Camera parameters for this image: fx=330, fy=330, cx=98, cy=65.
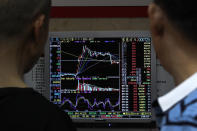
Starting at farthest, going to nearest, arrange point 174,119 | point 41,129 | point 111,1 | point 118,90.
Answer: point 111,1 → point 118,90 → point 41,129 → point 174,119

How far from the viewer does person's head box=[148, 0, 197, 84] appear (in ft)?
2.19

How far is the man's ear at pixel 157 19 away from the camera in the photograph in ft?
2.34

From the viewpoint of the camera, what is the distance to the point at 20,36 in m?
0.91

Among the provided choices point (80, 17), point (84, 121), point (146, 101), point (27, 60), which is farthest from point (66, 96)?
point (27, 60)

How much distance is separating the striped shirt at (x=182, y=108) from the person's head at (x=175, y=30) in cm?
5

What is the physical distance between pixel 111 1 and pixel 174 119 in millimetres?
1506

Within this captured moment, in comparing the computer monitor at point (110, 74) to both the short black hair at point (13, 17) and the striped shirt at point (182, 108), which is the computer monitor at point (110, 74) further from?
the striped shirt at point (182, 108)

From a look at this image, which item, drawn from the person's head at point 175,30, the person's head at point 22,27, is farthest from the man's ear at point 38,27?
the person's head at point 175,30

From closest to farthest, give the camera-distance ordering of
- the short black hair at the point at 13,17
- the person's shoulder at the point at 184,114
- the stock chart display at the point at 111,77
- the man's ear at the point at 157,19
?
the person's shoulder at the point at 184,114
the man's ear at the point at 157,19
the short black hair at the point at 13,17
the stock chart display at the point at 111,77

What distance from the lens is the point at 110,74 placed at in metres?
1.69

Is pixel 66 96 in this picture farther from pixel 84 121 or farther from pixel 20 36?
pixel 20 36

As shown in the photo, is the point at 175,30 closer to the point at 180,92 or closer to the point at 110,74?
→ the point at 180,92

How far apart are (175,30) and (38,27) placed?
0.42 metres

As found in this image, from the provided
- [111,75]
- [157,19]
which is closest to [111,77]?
[111,75]
